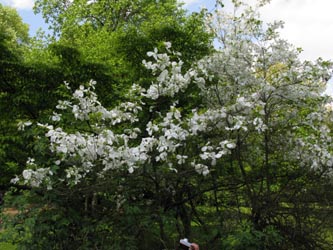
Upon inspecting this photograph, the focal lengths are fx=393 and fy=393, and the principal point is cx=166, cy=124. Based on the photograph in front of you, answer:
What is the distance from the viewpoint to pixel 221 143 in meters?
3.91

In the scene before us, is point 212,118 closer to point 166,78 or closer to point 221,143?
point 221,143

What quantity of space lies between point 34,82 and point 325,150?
4.65 m

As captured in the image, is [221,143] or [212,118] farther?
[212,118]

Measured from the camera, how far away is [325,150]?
4.66 metres

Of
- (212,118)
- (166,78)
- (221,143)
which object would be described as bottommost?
(221,143)

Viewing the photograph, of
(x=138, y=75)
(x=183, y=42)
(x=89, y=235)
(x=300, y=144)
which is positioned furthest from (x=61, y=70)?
(x=300, y=144)

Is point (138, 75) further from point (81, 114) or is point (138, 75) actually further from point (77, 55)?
point (81, 114)

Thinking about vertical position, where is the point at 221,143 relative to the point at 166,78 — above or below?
below

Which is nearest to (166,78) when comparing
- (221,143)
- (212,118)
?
(212,118)

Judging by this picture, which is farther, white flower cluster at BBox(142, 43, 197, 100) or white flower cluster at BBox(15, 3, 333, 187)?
white flower cluster at BBox(142, 43, 197, 100)

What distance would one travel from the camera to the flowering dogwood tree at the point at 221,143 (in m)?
4.02

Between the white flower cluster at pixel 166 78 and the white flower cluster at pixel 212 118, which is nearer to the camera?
the white flower cluster at pixel 212 118

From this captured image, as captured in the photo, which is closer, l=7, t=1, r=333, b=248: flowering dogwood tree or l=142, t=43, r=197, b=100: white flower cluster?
l=7, t=1, r=333, b=248: flowering dogwood tree

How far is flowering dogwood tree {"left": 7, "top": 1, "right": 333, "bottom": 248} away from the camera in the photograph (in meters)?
4.02
